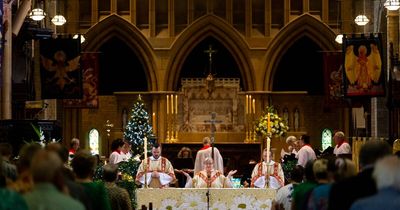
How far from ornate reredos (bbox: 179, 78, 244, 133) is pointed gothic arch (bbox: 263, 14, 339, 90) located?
118cm

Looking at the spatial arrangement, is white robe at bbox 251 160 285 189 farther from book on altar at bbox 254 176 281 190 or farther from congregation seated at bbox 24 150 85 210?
congregation seated at bbox 24 150 85 210

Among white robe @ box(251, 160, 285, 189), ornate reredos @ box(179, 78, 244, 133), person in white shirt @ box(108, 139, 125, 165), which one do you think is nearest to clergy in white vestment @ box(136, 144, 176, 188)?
white robe @ box(251, 160, 285, 189)

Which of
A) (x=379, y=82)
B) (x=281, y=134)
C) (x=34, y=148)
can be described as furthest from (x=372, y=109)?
(x=34, y=148)

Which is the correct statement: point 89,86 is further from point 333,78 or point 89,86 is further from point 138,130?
point 333,78

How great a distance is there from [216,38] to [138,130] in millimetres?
6732

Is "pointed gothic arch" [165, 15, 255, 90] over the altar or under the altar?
over

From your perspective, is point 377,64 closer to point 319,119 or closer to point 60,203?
point 319,119

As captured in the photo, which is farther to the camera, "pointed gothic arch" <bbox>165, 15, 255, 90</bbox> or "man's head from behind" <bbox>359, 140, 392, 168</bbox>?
"pointed gothic arch" <bbox>165, 15, 255, 90</bbox>

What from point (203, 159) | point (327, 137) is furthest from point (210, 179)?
point (327, 137)

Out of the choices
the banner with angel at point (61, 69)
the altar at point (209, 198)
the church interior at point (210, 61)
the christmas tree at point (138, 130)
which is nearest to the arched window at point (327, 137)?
the church interior at point (210, 61)

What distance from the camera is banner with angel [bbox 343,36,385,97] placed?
24.3m

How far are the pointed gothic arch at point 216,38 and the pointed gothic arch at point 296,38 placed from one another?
0.63 m

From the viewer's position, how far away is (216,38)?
117 ft

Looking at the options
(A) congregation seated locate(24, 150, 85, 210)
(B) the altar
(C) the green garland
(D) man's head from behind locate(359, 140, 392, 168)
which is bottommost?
(B) the altar
